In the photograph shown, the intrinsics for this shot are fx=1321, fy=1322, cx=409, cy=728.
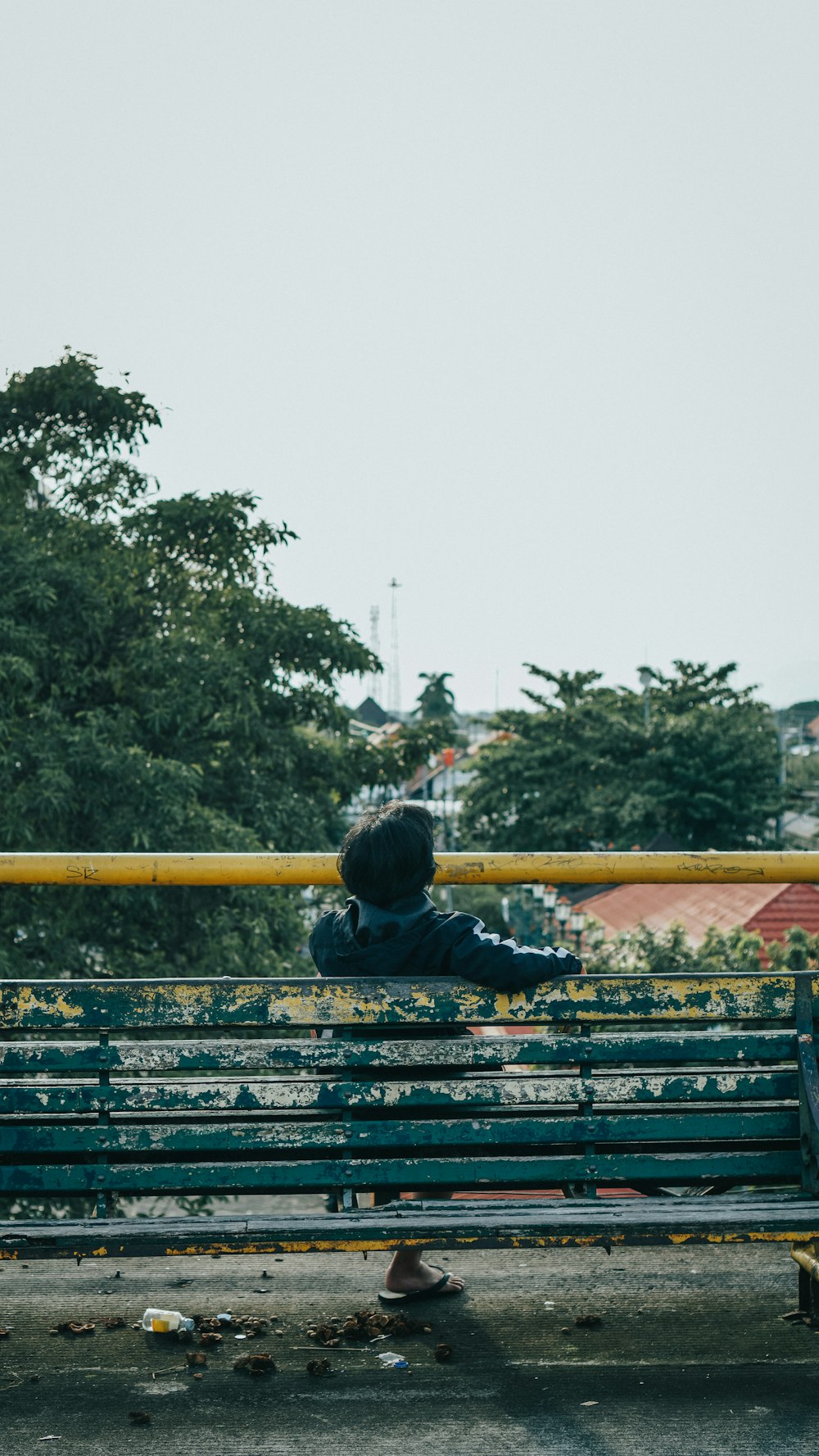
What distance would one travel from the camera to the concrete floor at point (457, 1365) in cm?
229

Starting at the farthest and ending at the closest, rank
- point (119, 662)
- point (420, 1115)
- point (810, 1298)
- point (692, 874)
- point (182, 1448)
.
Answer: point (119, 662), point (692, 874), point (810, 1298), point (420, 1115), point (182, 1448)

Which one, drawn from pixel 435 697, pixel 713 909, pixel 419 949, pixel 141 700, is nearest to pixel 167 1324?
pixel 419 949

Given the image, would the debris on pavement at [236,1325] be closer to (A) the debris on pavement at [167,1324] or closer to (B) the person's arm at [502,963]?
(A) the debris on pavement at [167,1324]

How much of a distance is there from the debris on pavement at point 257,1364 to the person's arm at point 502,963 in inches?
32.7

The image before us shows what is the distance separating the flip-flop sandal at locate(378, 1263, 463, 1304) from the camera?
289 cm

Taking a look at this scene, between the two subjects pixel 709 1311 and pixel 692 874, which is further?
pixel 692 874

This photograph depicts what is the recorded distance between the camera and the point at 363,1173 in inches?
98.3

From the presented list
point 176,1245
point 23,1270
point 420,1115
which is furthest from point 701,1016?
point 23,1270

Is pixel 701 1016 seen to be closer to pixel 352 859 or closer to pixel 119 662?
pixel 352 859

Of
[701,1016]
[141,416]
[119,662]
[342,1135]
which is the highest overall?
[141,416]

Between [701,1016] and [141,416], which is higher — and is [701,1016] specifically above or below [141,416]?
below

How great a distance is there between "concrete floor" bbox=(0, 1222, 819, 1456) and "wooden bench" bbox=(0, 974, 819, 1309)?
0.29 metres

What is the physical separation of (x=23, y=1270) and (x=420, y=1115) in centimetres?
126

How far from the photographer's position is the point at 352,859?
2.63 meters
